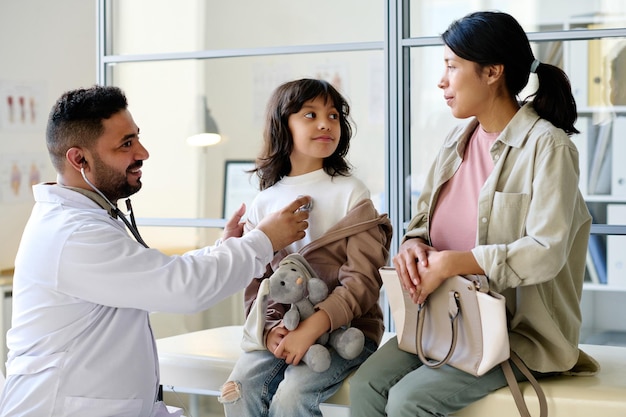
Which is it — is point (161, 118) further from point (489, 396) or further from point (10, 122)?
point (489, 396)

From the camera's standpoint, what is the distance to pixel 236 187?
345cm

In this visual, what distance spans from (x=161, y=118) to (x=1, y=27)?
61.1 inches

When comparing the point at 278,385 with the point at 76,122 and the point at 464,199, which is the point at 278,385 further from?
the point at 76,122

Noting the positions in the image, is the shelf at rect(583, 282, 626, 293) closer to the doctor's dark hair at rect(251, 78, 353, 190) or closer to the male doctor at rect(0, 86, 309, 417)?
the doctor's dark hair at rect(251, 78, 353, 190)

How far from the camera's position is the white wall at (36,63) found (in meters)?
4.54

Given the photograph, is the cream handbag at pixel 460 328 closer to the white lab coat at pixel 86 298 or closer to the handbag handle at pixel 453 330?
the handbag handle at pixel 453 330

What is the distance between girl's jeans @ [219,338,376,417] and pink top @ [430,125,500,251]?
0.34 m

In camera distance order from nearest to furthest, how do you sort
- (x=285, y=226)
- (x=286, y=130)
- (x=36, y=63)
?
(x=285, y=226) → (x=286, y=130) → (x=36, y=63)

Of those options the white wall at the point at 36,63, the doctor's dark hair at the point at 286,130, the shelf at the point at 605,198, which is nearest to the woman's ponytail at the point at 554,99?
the doctor's dark hair at the point at 286,130

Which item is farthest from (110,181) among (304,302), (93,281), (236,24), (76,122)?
(236,24)

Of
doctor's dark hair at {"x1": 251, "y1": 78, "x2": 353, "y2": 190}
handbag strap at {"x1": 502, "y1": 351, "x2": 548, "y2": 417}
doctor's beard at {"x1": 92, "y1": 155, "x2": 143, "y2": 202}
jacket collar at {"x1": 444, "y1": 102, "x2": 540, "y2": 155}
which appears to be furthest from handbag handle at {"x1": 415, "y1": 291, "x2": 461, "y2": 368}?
doctor's beard at {"x1": 92, "y1": 155, "x2": 143, "y2": 202}

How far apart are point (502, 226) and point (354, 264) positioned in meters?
0.38

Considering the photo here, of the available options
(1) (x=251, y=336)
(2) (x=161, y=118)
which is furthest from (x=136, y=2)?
(1) (x=251, y=336)

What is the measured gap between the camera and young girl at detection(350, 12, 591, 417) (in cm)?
175
